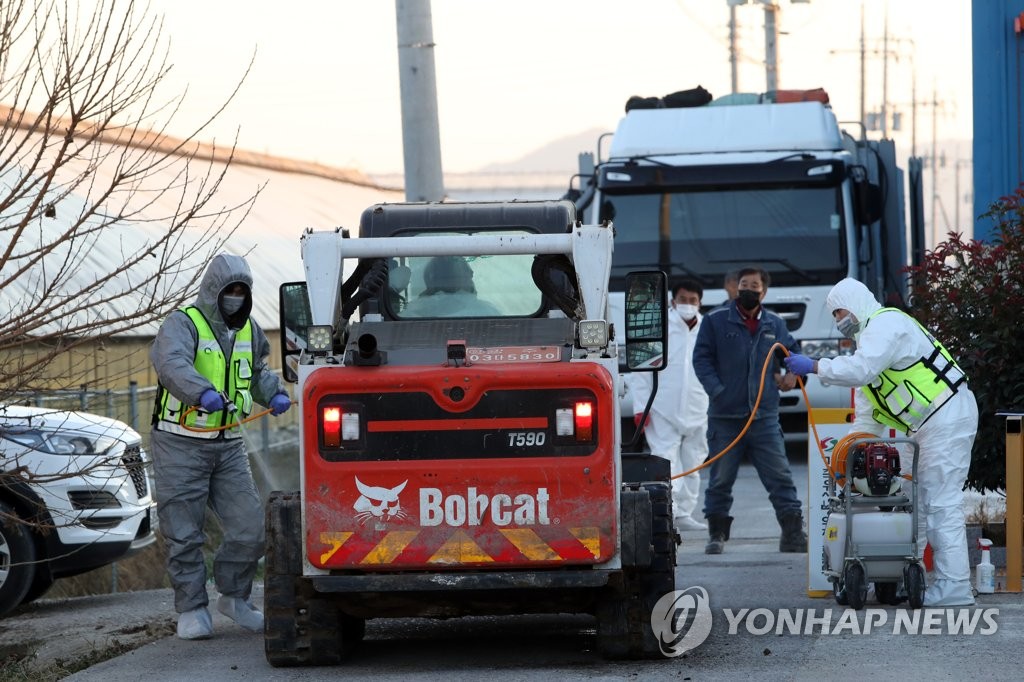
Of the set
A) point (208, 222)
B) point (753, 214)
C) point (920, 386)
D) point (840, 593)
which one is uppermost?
point (208, 222)

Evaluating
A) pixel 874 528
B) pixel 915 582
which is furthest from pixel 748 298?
pixel 915 582

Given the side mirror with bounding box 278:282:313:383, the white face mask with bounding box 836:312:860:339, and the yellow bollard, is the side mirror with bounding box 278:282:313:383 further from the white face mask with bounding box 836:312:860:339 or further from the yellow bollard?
the yellow bollard

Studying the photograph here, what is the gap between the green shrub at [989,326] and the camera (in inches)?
387

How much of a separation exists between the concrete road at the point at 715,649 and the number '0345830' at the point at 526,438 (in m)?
1.01

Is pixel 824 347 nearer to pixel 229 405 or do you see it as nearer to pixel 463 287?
A: pixel 463 287

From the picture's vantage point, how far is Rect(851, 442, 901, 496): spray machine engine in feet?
28.4

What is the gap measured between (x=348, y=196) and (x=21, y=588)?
35245 millimetres

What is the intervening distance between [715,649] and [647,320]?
160 cm

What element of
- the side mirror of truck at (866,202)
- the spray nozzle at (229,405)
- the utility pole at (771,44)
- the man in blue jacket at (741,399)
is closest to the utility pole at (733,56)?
the utility pole at (771,44)

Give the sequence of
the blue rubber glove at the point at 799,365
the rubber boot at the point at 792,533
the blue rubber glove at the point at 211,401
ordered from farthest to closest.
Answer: the rubber boot at the point at 792,533 → the blue rubber glove at the point at 799,365 → the blue rubber glove at the point at 211,401

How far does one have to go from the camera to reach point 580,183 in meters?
18.5

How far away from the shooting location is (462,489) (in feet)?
23.8

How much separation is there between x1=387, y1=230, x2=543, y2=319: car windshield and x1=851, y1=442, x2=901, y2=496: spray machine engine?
6.17 feet

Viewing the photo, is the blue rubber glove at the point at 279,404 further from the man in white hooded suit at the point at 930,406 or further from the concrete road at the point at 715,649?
the man in white hooded suit at the point at 930,406
